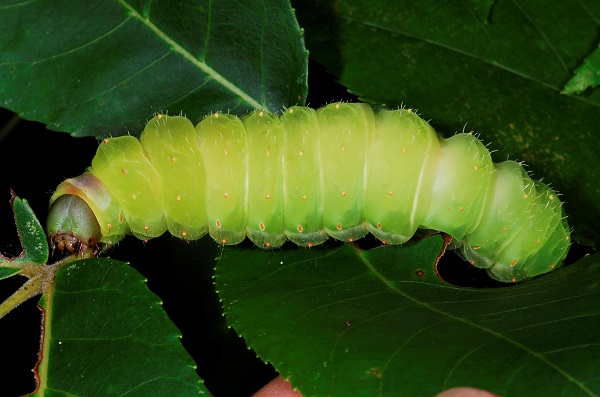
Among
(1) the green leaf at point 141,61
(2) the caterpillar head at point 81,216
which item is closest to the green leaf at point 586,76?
(1) the green leaf at point 141,61

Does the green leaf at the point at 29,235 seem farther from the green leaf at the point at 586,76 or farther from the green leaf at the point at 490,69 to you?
the green leaf at the point at 586,76

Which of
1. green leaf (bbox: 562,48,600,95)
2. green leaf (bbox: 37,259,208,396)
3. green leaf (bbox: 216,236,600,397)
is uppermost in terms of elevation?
green leaf (bbox: 562,48,600,95)

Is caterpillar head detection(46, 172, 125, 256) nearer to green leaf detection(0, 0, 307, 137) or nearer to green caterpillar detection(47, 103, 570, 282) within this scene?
green caterpillar detection(47, 103, 570, 282)

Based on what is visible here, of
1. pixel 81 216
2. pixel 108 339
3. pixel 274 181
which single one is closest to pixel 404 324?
pixel 274 181

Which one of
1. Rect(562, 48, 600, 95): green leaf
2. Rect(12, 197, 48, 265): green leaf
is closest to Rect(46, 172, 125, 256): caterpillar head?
Rect(12, 197, 48, 265): green leaf

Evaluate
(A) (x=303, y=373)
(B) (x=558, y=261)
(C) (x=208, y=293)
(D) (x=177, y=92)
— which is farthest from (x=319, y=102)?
(A) (x=303, y=373)

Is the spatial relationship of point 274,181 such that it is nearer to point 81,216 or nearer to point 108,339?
point 81,216

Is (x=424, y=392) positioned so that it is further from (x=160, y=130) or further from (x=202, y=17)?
(x=202, y=17)
